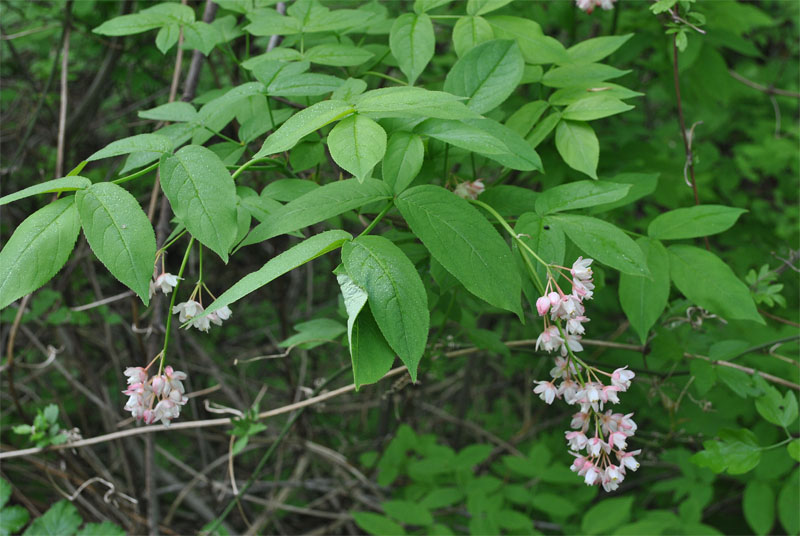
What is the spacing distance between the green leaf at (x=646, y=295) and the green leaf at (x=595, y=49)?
57 cm

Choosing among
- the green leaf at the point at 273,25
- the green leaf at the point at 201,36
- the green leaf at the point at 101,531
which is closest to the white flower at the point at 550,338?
the green leaf at the point at 273,25

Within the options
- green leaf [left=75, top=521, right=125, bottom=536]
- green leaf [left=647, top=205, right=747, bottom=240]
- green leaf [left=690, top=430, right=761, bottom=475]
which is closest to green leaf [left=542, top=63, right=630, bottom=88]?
green leaf [left=647, top=205, right=747, bottom=240]

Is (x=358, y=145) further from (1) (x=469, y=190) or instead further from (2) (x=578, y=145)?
(2) (x=578, y=145)

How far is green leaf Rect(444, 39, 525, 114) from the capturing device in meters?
1.37

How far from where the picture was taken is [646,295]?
1.41m

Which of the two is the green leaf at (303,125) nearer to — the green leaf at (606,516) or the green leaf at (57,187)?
the green leaf at (57,187)

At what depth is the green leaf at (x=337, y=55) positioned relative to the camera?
59.5 inches

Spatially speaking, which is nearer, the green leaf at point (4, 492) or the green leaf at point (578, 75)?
the green leaf at point (578, 75)

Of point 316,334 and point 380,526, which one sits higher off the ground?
point 316,334

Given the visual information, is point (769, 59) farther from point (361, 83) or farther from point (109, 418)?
point (109, 418)

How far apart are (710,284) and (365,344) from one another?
35.6 inches

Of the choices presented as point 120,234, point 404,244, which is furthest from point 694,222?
point 120,234

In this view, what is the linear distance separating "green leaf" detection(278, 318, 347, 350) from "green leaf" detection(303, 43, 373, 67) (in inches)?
28.5

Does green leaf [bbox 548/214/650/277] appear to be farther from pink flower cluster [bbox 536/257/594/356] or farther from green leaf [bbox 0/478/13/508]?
green leaf [bbox 0/478/13/508]
